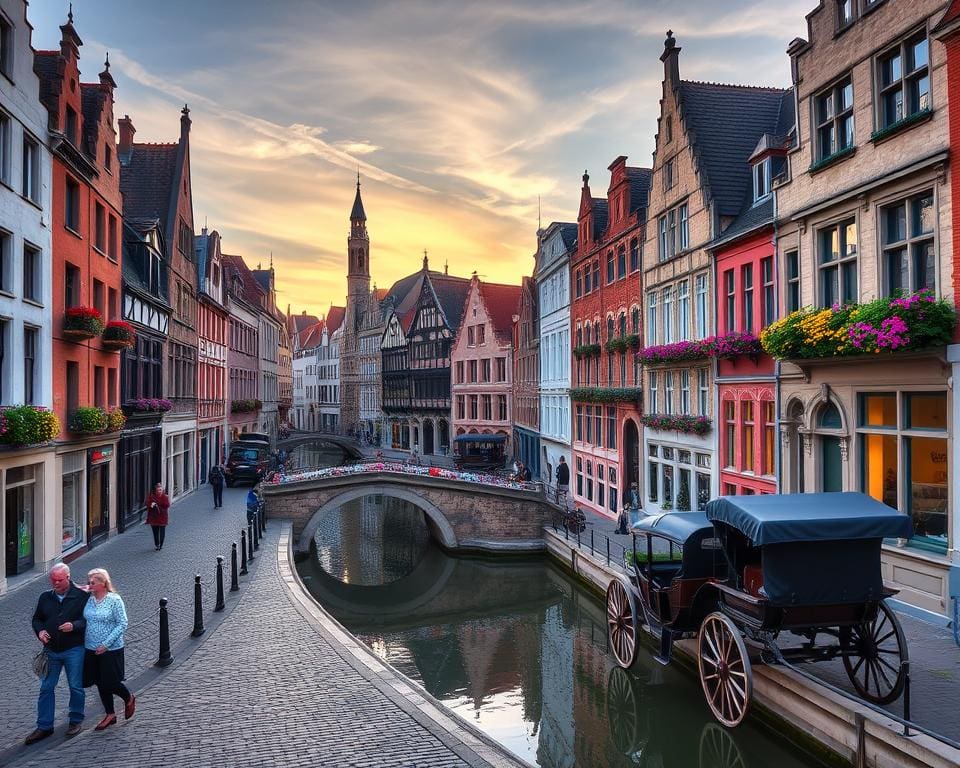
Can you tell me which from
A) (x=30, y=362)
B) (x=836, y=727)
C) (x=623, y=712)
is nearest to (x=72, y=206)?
(x=30, y=362)

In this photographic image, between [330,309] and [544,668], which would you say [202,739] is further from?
[330,309]

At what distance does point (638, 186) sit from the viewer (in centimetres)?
2939

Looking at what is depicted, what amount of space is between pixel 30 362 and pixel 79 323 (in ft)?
5.64

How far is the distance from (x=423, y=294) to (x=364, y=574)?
123 feet

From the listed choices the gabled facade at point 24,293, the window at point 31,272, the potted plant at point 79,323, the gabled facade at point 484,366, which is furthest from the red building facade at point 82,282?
the gabled facade at point 484,366

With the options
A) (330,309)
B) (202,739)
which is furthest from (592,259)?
Result: (330,309)

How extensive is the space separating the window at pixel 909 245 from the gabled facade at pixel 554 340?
68.5 feet

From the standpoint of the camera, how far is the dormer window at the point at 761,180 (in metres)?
20.3

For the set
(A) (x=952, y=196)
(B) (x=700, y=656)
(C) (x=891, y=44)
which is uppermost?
(C) (x=891, y=44)

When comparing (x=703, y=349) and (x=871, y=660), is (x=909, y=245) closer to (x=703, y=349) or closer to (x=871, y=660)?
(x=703, y=349)

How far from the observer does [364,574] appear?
1075 inches

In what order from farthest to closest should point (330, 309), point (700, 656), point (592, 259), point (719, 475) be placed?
point (330, 309), point (592, 259), point (719, 475), point (700, 656)

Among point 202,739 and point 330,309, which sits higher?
point 330,309

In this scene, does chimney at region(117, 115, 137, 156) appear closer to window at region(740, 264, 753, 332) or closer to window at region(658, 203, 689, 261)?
window at region(658, 203, 689, 261)
